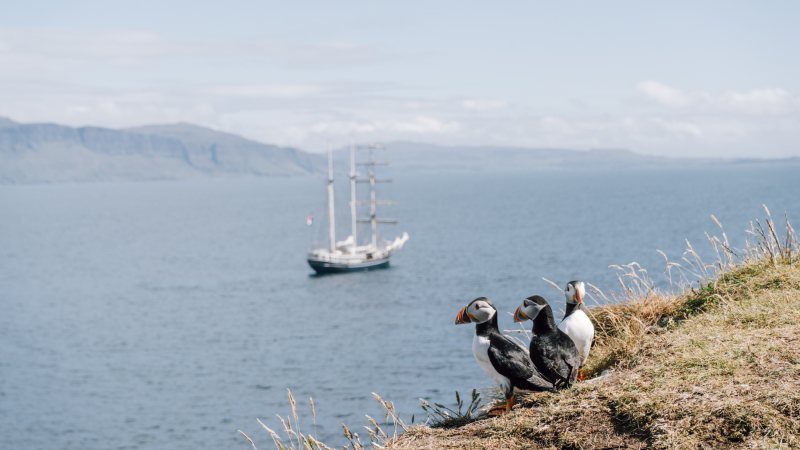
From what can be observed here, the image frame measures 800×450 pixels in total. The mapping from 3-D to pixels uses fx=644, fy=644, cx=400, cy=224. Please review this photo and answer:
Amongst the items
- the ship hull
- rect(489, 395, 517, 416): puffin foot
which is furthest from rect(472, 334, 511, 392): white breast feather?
the ship hull

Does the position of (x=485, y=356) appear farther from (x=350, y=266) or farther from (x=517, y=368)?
(x=350, y=266)

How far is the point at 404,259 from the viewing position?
85.3 metres

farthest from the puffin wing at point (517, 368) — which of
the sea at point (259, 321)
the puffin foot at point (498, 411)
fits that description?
the sea at point (259, 321)

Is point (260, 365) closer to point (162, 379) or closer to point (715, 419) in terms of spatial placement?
point (162, 379)

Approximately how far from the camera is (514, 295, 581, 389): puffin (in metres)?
6.02

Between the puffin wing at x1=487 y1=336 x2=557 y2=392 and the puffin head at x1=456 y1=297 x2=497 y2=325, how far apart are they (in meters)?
0.34

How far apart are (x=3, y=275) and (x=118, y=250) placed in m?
24.9

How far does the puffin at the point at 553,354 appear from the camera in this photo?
19.7 feet

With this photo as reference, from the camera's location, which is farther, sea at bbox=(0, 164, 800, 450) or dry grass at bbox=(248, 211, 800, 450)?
sea at bbox=(0, 164, 800, 450)

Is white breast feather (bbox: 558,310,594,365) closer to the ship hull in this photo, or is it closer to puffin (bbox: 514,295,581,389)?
puffin (bbox: 514,295,581,389)

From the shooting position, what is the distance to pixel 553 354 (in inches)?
237

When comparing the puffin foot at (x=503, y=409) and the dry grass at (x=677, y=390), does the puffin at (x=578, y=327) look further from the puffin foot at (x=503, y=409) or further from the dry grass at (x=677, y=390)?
the puffin foot at (x=503, y=409)

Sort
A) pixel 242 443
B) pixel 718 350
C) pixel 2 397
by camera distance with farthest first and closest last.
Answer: pixel 2 397 → pixel 242 443 → pixel 718 350

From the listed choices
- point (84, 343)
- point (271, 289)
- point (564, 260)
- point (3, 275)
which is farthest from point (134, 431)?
point (3, 275)
